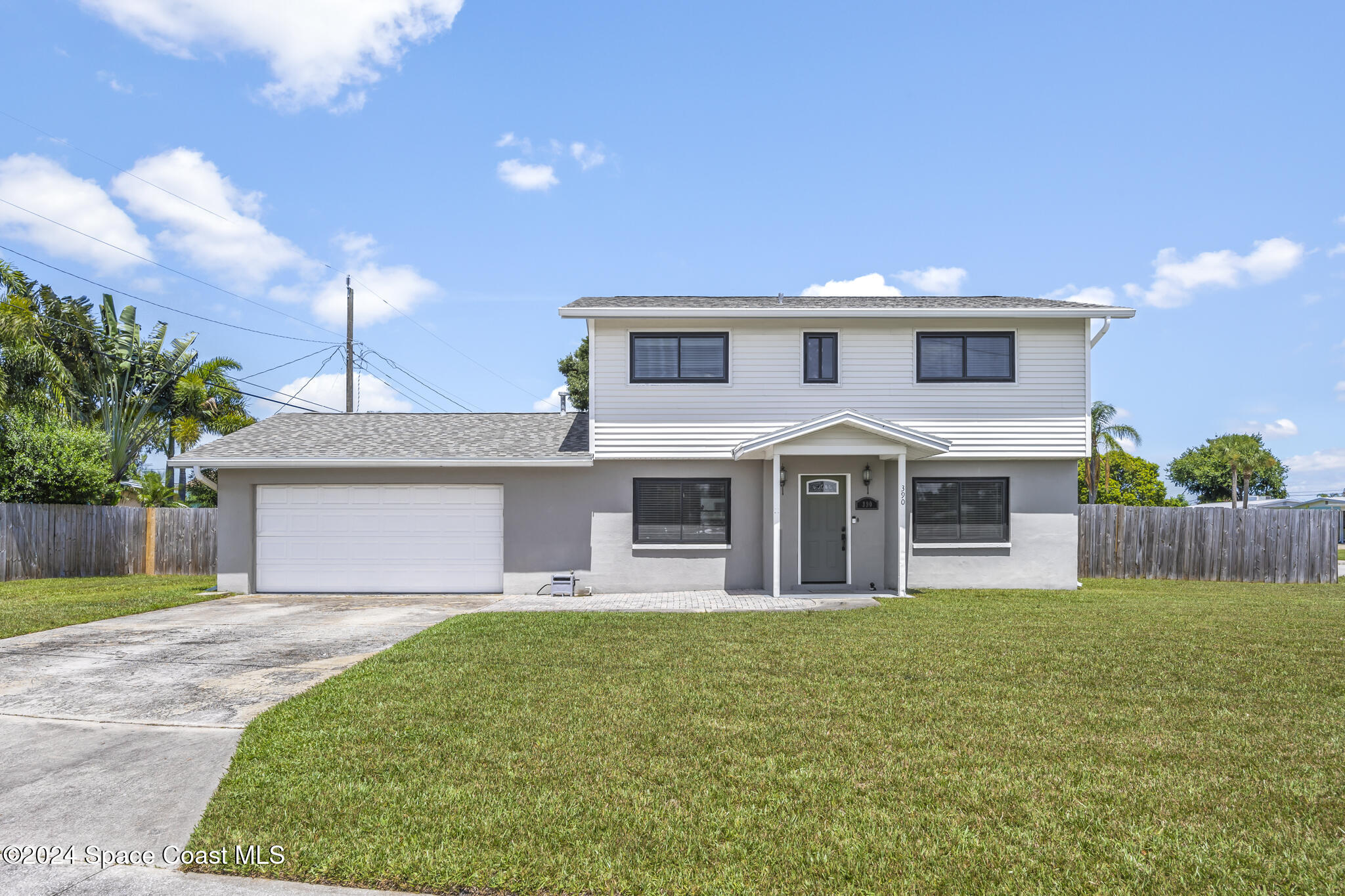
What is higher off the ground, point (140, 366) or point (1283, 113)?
point (1283, 113)

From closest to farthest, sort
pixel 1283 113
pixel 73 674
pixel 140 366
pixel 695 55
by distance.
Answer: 1. pixel 73 674
2. pixel 1283 113
3. pixel 695 55
4. pixel 140 366

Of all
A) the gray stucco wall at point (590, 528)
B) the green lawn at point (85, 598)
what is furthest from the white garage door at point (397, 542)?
the green lawn at point (85, 598)

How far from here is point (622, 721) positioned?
220 inches

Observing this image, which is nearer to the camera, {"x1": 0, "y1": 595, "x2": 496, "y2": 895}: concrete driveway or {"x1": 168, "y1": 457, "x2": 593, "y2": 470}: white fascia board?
{"x1": 0, "y1": 595, "x2": 496, "y2": 895}: concrete driveway

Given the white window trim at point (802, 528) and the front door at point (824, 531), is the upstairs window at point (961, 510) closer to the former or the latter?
the white window trim at point (802, 528)

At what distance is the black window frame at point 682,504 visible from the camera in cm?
1448

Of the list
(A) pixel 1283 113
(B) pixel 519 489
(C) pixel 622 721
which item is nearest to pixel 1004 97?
(A) pixel 1283 113

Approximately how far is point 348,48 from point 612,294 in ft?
20.8

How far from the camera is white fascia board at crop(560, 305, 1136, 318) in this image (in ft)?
45.8

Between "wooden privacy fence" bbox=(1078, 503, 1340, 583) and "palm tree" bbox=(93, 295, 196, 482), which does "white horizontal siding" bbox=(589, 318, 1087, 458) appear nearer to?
"wooden privacy fence" bbox=(1078, 503, 1340, 583)

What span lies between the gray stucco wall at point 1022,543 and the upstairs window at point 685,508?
12.1 feet

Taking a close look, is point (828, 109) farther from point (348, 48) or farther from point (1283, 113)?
point (348, 48)

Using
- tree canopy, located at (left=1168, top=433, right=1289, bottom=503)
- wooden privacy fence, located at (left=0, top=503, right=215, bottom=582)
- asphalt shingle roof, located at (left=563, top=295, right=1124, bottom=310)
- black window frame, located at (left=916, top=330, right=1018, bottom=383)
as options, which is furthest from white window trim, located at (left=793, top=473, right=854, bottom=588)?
tree canopy, located at (left=1168, top=433, right=1289, bottom=503)

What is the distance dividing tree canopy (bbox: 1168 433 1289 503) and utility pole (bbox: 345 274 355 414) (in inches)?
2451
